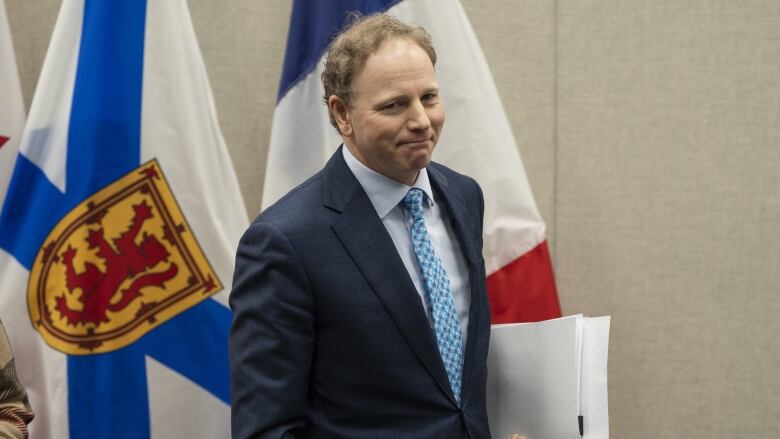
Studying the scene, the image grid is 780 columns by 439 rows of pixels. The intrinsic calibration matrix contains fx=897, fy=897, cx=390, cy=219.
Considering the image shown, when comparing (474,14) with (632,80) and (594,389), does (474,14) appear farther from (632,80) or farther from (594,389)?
(594,389)

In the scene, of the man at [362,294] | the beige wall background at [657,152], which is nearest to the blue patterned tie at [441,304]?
the man at [362,294]

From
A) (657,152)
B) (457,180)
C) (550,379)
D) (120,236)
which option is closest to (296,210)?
(457,180)

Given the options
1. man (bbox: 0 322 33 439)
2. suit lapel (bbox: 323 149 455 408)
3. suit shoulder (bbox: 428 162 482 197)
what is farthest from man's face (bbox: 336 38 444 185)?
man (bbox: 0 322 33 439)

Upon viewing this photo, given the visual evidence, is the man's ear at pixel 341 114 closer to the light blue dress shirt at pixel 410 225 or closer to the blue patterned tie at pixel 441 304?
the light blue dress shirt at pixel 410 225

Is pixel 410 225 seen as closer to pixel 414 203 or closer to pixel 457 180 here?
pixel 414 203

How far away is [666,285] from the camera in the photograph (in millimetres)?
2389

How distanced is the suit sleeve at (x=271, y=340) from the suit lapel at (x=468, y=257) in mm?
270

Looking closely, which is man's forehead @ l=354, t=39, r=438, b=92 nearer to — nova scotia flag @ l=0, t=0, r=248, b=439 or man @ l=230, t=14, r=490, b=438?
man @ l=230, t=14, r=490, b=438

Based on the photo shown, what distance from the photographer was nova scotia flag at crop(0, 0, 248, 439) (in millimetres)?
1902

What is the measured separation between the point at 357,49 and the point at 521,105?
3.35ft

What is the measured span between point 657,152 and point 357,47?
1.20 metres

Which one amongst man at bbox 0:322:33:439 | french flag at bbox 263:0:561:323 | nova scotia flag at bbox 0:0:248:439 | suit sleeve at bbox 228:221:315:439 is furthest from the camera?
french flag at bbox 263:0:561:323

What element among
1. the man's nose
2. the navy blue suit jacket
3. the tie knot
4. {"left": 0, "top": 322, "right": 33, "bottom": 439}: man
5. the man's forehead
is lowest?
{"left": 0, "top": 322, "right": 33, "bottom": 439}: man

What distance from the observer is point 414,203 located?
1.51 metres
